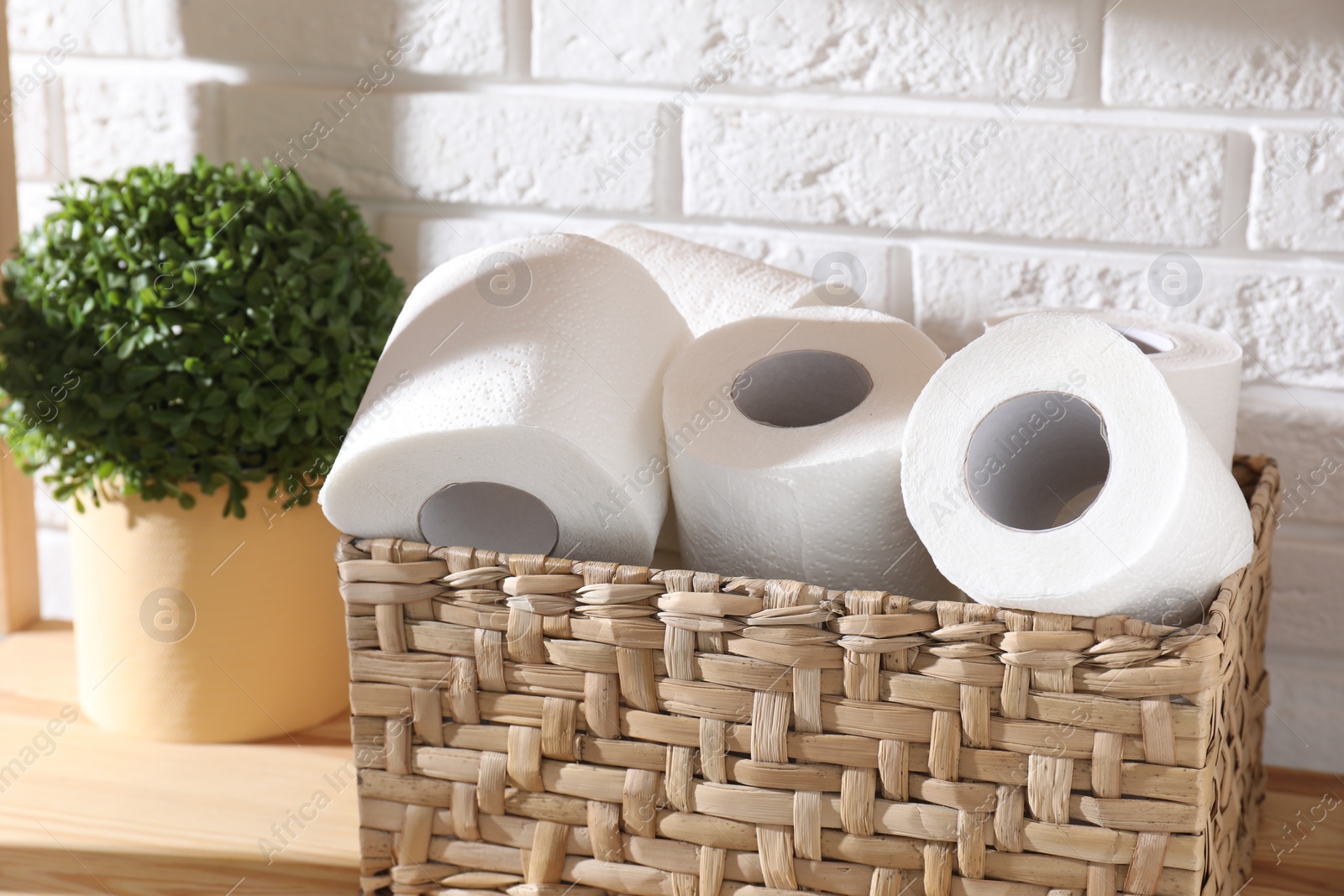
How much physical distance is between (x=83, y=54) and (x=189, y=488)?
0.37 m

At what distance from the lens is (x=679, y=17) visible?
0.75 metres

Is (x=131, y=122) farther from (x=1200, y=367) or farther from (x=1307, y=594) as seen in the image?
(x=1307, y=594)

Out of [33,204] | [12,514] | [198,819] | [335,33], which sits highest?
[335,33]

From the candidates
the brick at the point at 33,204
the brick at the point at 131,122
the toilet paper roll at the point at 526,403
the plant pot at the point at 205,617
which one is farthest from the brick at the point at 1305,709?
the brick at the point at 33,204

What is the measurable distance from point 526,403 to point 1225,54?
1.55ft

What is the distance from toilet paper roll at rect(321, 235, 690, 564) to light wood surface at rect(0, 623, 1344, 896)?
214mm

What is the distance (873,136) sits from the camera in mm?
736

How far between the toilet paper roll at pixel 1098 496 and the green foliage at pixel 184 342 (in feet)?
1.26

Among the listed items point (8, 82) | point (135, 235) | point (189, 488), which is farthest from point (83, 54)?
point (189, 488)

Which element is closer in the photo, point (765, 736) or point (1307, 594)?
point (765, 736)

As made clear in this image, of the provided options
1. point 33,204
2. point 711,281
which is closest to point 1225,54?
point 711,281

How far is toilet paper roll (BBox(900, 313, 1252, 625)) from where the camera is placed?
0.42 m

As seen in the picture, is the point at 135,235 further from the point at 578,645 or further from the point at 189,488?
the point at 578,645

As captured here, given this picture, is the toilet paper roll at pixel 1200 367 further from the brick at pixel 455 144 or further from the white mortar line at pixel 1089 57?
the brick at pixel 455 144
